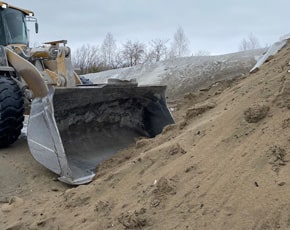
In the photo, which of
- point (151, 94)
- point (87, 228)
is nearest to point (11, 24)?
point (151, 94)

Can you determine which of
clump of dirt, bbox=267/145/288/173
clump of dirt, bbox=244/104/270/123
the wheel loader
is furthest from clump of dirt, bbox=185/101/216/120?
clump of dirt, bbox=267/145/288/173

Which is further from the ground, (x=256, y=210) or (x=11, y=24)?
(x=11, y=24)

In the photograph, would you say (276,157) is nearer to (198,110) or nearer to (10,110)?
(198,110)

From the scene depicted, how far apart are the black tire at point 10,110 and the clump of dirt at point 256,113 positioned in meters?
3.77

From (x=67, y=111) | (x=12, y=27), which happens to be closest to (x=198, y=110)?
(x=67, y=111)

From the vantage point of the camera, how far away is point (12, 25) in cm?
831

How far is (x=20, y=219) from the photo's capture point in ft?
14.2

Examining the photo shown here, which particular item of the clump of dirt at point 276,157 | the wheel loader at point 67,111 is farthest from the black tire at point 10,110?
the clump of dirt at point 276,157

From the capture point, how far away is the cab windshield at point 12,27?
8125 mm

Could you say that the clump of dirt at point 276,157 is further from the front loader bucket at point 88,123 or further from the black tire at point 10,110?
the black tire at point 10,110

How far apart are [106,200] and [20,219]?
0.93 metres

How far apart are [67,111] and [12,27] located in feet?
9.66

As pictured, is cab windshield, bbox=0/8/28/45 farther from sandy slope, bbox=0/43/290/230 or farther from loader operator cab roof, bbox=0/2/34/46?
sandy slope, bbox=0/43/290/230

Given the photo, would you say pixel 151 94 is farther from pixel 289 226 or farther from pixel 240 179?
pixel 289 226
